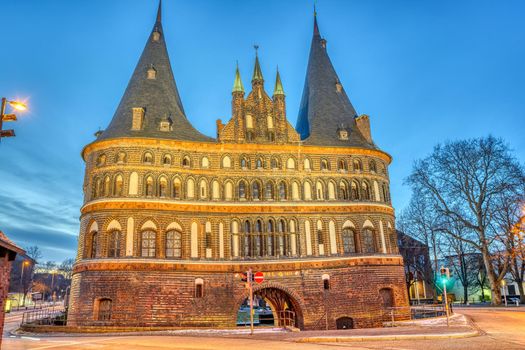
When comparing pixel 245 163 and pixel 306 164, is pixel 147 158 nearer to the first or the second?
pixel 245 163

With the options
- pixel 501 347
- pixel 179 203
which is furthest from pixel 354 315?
pixel 501 347

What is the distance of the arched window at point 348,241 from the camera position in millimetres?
28984

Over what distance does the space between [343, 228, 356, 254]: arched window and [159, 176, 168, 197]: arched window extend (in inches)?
484

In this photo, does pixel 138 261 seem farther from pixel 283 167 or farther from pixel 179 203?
pixel 283 167

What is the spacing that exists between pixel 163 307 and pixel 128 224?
5416 mm

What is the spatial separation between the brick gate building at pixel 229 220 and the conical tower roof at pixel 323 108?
31cm

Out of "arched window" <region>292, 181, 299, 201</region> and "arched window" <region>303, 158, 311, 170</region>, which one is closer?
"arched window" <region>292, 181, 299, 201</region>

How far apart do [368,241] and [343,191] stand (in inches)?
151

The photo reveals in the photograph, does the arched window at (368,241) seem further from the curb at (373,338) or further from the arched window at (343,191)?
the curb at (373,338)

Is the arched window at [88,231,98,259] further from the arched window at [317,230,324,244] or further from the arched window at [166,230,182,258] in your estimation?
the arched window at [317,230,324,244]

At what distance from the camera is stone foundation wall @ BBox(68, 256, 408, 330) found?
24781 mm

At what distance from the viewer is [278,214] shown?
1134 inches

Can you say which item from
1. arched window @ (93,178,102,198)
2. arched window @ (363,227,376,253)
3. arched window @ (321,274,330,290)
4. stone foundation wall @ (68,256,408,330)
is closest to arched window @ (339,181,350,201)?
arched window @ (363,227,376,253)

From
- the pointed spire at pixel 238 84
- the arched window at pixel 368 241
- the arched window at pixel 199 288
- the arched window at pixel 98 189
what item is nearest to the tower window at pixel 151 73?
the pointed spire at pixel 238 84
